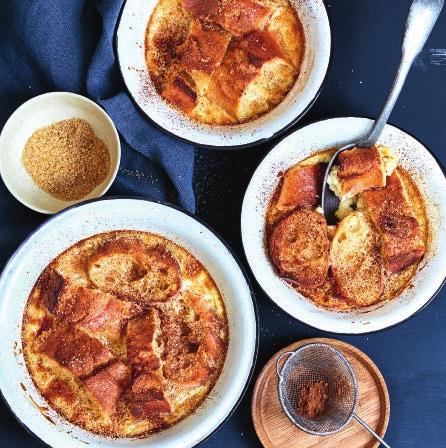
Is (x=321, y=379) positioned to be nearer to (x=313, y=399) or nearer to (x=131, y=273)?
(x=313, y=399)

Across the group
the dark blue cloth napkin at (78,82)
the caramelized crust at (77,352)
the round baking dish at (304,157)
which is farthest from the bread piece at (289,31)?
the caramelized crust at (77,352)

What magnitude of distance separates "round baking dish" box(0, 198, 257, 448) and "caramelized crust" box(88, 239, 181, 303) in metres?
0.11

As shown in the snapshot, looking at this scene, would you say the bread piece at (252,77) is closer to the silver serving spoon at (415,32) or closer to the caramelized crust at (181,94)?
the caramelized crust at (181,94)

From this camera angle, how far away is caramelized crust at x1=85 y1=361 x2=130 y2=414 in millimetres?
3258

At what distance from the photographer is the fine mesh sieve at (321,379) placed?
3.51 m

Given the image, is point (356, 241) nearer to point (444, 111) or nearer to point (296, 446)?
point (444, 111)

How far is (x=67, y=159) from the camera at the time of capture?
3541 mm

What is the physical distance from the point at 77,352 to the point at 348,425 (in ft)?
4.70

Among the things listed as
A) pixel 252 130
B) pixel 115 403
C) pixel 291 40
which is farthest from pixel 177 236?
pixel 291 40

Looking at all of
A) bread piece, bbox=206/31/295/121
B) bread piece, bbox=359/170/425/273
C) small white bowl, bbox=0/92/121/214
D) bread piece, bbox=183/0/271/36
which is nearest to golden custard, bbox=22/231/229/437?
small white bowl, bbox=0/92/121/214

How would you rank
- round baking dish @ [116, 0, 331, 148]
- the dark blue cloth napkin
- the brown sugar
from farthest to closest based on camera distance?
the brown sugar, the dark blue cloth napkin, round baking dish @ [116, 0, 331, 148]

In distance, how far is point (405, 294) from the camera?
3531 millimetres

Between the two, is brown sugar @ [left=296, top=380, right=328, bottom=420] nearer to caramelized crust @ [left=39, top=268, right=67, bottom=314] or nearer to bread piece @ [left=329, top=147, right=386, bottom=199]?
bread piece @ [left=329, top=147, right=386, bottom=199]

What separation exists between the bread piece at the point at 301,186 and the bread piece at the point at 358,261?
208 mm
